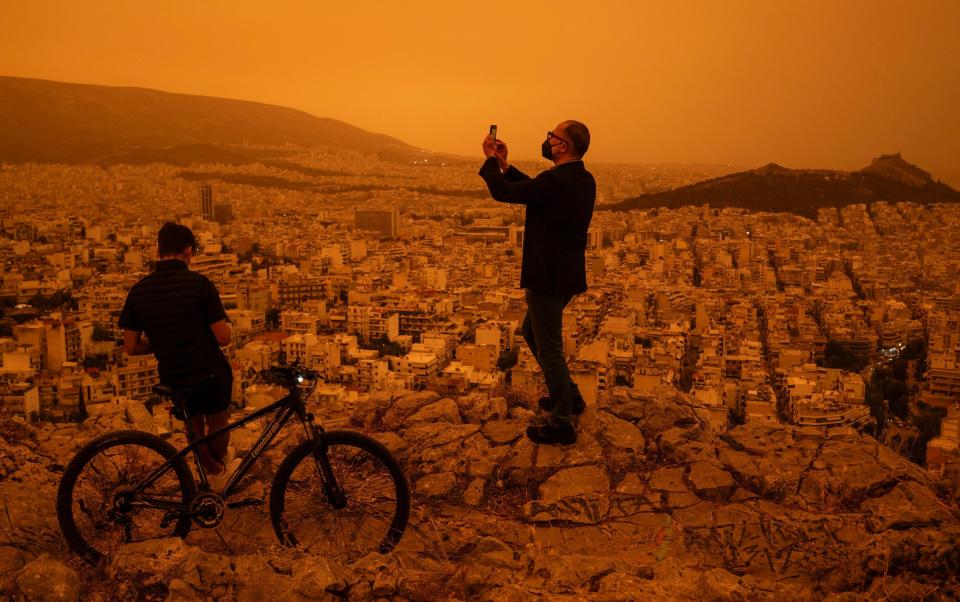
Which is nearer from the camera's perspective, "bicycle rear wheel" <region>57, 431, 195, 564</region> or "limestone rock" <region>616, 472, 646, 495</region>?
"bicycle rear wheel" <region>57, 431, 195, 564</region>

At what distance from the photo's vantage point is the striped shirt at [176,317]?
2.23m

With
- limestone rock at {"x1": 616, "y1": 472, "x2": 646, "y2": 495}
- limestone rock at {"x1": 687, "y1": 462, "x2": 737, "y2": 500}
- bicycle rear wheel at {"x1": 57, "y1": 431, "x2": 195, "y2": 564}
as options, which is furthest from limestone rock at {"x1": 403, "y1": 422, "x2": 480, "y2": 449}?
bicycle rear wheel at {"x1": 57, "y1": 431, "x2": 195, "y2": 564}

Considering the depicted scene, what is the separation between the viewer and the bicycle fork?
2180mm

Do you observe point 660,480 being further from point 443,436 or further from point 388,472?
point 388,472

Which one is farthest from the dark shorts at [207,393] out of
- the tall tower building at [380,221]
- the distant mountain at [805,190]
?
the tall tower building at [380,221]

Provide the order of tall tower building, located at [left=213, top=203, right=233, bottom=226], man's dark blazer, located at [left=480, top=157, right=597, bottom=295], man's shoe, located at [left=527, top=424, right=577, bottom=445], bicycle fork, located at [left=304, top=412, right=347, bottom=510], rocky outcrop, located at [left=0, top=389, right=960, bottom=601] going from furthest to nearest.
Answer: tall tower building, located at [left=213, top=203, right=233, bottom=226], man's shoe, located at [left=527, top=424, right=577, bottom=445], man's dark blazer, located at [left=480, top=157, right=597, bottom=295], bicycle fork, located at [left=304, top=412, right=347, bottom=510], rocky outcrop, located at [left=0, top=389, right=960, bottom=601]

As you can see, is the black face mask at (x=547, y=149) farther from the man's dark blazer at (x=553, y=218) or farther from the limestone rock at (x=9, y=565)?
the limestone rock at (x=9, y=565)

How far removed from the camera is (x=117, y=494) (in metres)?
2.25

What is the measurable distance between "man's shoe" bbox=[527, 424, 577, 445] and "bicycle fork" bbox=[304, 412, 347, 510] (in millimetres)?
1023

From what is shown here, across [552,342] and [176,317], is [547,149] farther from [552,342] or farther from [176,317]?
[176,317]

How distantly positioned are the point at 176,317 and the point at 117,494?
575mm

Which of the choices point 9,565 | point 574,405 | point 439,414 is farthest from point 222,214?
point 9,565

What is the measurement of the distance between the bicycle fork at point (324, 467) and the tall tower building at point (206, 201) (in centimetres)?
3393

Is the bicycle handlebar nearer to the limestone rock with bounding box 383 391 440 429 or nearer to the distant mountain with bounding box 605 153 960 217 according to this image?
the limestone rock with bounding box 383 391 440 429
